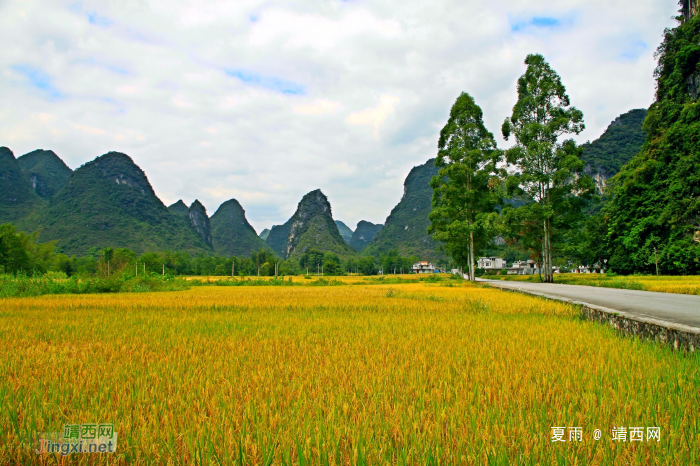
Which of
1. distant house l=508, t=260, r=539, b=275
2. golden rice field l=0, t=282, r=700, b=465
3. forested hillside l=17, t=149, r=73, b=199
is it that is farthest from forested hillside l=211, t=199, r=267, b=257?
golden rice field l=0, t=282, r=700, b=465

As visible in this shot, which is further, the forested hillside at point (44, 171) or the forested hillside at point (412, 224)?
the forested hillside at point (412, 224)

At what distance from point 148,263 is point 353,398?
51327 millimetres

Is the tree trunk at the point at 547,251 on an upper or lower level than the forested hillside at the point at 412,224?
lower

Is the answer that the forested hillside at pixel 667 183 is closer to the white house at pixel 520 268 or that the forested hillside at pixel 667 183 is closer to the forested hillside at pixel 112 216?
the white house at pixel 520 268

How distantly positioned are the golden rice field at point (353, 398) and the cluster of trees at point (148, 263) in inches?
630

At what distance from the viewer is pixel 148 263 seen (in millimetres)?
44469

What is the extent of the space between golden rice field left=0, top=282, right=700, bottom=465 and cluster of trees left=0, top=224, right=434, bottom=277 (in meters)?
16.0

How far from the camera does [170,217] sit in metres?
114

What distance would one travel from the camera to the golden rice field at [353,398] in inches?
51.0

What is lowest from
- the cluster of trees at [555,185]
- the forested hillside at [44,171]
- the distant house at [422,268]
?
the distant house at [422,268]

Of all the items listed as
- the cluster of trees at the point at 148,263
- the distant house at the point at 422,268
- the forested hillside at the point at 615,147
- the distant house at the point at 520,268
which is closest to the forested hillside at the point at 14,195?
the cluster of trees at the point at 148,263

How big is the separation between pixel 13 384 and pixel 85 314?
513cm

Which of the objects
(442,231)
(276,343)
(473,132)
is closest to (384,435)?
(276,343)

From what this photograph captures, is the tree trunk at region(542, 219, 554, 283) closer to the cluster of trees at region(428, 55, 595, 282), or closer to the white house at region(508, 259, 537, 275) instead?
the cluster of trees at region(428, 55, 595, 282)
